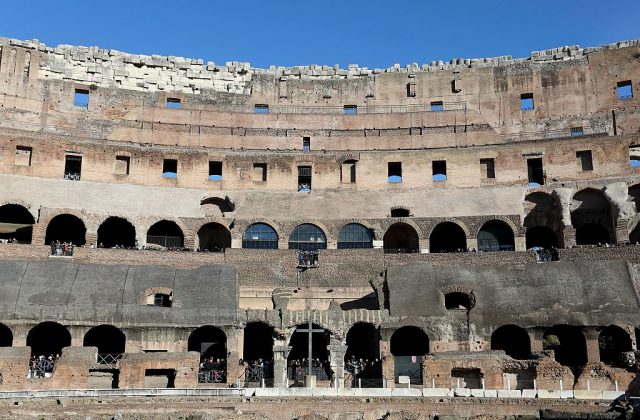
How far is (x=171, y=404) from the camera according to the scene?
24391 mm

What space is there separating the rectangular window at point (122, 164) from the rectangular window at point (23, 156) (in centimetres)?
554

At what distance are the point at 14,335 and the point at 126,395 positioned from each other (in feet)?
27.5

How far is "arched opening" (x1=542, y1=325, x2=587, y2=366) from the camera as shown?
33156mm

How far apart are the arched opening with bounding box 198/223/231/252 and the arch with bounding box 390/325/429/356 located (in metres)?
14.0

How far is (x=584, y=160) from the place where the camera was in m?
45.4

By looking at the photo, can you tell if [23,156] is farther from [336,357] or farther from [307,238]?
[336,357]

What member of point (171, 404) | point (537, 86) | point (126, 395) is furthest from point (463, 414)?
point (537, 86)

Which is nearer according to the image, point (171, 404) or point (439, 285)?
point (171, 404)

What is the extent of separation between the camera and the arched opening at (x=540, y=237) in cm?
4438

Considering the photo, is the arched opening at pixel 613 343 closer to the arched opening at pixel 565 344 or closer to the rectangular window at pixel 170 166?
the arched opening at pixel 565 344

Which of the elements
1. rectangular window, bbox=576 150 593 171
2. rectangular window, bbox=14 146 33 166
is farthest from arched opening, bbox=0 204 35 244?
rectangular window, bbox=576 150 593 171

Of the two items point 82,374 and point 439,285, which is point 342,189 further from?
point 82,374

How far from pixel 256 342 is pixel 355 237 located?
10334 mm

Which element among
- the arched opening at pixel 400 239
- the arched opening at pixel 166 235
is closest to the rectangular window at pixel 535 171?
the arched opening at pixel 400 239
